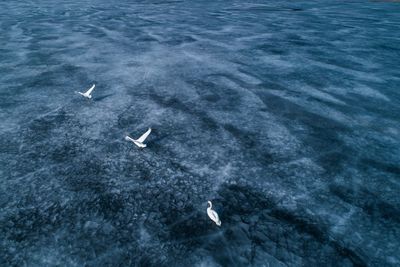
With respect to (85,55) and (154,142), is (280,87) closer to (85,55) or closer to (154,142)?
(154,142)

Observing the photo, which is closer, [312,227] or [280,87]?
[312,227]

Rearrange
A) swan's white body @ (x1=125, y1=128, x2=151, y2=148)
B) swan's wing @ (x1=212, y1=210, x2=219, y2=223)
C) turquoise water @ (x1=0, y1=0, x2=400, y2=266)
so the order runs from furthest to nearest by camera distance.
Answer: swan's white body @ (x1=125, y1=128, x2=151, y2=148) → swan's wing @ (x1=212, y1=210, x2=219, y2=223) → turquoise water @ (x1=0, y1=0, x2=400, y2=266)

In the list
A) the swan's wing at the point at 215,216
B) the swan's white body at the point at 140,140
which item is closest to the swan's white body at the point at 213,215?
the swan's wing at the point at 215,216

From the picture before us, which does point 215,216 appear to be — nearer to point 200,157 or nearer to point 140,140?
point 200,157

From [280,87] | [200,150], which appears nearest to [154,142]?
[200,150]

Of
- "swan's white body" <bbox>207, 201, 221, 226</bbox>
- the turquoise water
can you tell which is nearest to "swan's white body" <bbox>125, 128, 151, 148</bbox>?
the turquoise water

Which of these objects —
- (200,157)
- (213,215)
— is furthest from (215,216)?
(200,157)

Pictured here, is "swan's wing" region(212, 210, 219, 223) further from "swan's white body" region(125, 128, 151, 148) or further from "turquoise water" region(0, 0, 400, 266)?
"swan's white body" region(125, 128, 151, 148)

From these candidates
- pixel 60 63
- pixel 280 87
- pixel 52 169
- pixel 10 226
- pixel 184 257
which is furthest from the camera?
pixel 60 63

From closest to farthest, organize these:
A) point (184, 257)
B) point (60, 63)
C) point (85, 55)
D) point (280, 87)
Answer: point (184, 257), point (280, 87), point (60, 63), point (85, 55)
